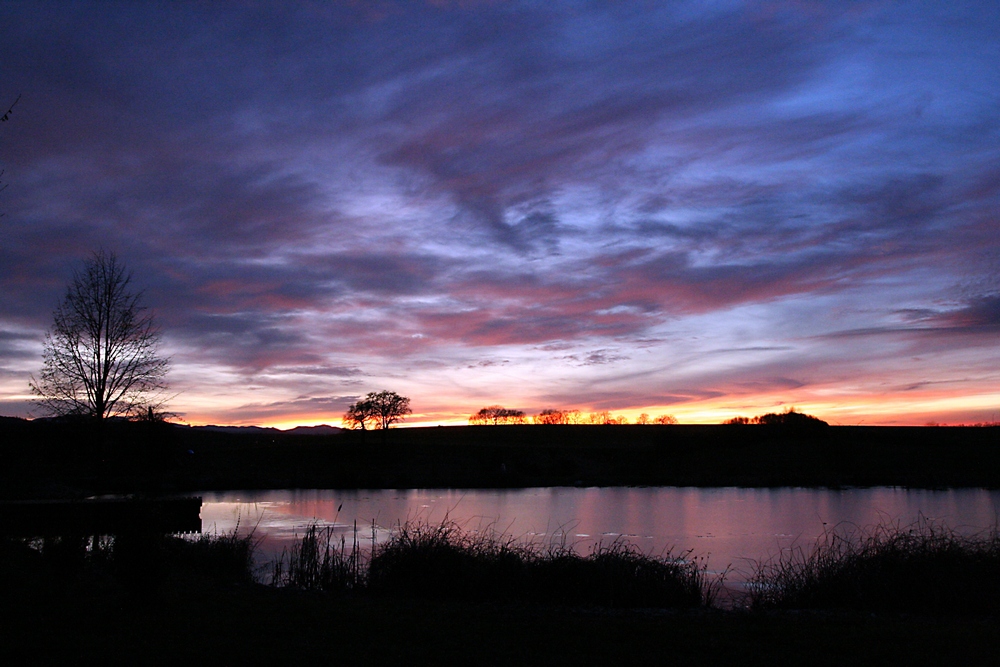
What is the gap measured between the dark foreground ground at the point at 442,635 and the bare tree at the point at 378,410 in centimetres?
7672

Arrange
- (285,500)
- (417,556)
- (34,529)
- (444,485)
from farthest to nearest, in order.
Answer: (444,485) → (285,500) → (417,556) → (34,529)

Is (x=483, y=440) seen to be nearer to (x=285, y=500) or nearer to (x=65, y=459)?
(x=285, y=500)

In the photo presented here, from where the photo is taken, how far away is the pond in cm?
2173

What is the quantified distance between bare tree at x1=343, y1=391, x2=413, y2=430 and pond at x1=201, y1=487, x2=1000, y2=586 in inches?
1345

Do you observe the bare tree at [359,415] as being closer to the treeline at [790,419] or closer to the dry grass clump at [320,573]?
the treeline at [790,419]

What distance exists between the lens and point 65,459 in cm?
3142

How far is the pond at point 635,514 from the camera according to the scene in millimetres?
21734

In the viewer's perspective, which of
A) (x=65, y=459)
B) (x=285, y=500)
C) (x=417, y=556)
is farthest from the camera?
(x=285, y=500)

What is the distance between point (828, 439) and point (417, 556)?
57086 mm

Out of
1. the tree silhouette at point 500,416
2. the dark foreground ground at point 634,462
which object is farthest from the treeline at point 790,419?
the tree silhouette at point 500,416

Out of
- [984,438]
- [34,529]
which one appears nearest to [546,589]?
[34,529]

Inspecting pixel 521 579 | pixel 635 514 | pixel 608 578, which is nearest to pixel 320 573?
pixel 521 579

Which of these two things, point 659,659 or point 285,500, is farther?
point 285,500

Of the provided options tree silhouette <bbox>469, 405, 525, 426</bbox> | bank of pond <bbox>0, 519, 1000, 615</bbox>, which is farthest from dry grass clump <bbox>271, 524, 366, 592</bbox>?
tree silhouette <bbox>469, 405, 525, 426</bbox>
